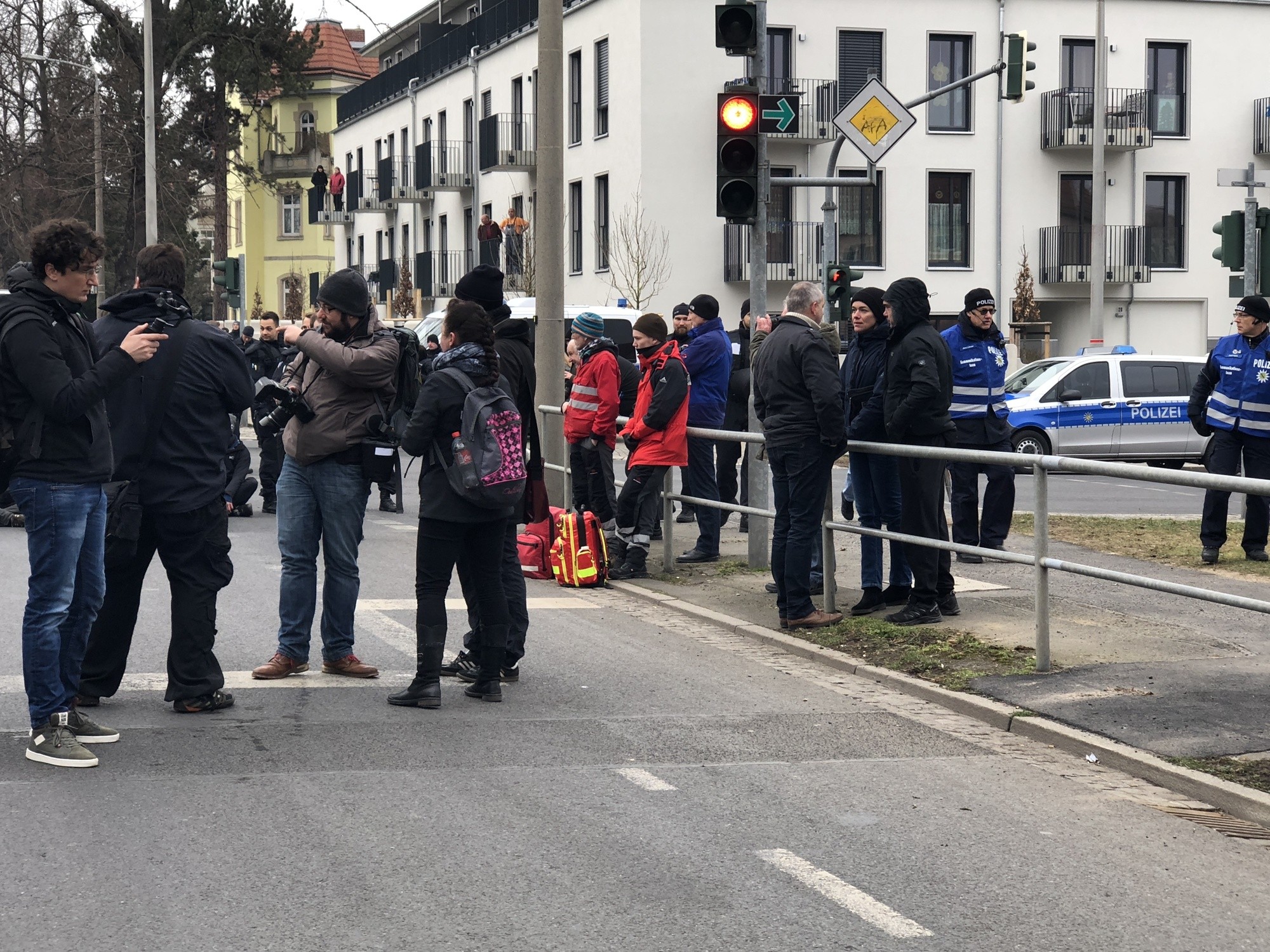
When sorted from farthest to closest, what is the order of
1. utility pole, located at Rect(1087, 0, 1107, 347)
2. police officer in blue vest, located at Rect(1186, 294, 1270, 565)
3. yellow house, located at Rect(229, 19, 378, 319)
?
yellow house, located at Rect(229, 19, 378, 319)
utility pole, located at Rect(1087, 0, 1107, 347)
police officer in blue vest, located at Rect(1186, 294, 1270, 565)

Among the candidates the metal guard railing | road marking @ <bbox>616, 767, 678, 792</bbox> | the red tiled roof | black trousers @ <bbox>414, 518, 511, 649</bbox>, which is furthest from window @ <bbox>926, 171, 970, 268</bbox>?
the red tiled roof

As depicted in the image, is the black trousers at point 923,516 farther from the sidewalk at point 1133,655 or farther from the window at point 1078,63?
the window at point 1078,63

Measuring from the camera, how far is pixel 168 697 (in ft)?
24.1

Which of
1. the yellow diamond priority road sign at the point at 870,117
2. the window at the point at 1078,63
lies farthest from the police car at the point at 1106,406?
the window at the point at 1078,63

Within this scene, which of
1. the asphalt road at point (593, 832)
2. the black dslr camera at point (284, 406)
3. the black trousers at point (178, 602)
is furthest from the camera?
the black dslr camera at point (284, 406)

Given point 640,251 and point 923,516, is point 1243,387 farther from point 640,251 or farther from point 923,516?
point 640,251

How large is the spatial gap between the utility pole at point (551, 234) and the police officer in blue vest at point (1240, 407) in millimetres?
5006

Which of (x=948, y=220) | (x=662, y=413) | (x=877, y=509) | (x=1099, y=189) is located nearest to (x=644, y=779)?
(x=877, y=509)

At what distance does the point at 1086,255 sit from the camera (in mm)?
39844

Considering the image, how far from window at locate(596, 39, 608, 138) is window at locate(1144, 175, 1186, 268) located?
13097 millimetres

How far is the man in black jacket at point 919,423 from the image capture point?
9227 mm

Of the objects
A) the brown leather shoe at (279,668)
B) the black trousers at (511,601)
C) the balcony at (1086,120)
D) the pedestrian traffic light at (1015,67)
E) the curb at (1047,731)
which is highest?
the balcony at (1086,120)

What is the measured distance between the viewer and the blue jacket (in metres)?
13.2

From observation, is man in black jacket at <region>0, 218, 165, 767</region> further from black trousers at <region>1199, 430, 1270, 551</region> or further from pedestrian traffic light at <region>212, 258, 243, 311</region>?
pedestrian traffic light at <region>212, 258, 243, 311</region>
